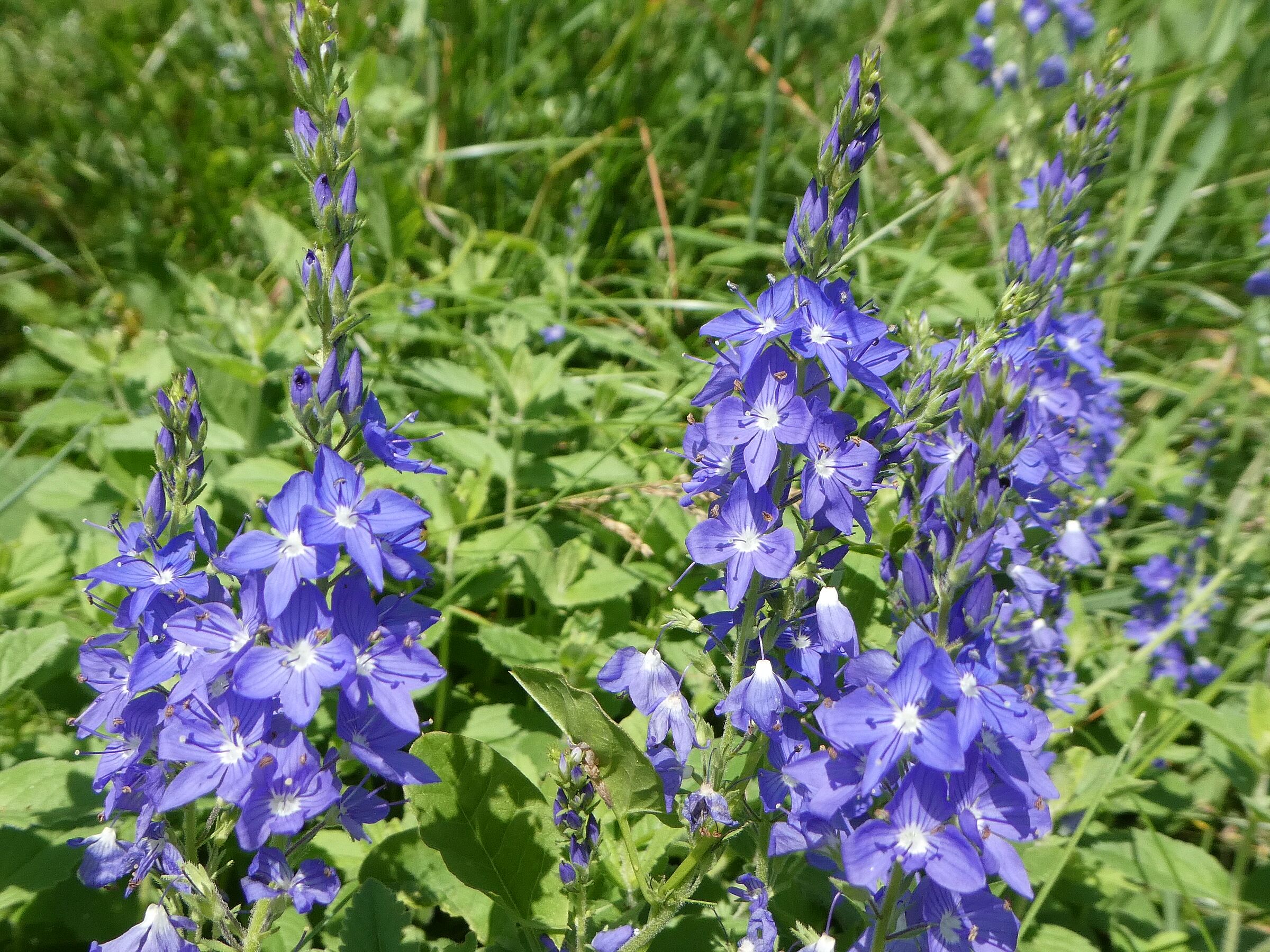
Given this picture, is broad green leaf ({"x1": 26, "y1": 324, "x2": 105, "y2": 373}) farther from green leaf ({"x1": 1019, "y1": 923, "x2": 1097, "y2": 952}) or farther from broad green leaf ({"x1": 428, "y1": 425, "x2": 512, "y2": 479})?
green leaf ({"x1": 1019, "y1": 923, "x2": 1097, "y2": 952})

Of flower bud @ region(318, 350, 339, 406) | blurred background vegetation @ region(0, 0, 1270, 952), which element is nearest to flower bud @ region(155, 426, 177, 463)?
blurred background vegetation @ region(0, 0, 1270, 952)

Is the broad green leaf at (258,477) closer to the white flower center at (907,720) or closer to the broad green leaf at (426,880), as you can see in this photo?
the broad green leaf at (426,880)

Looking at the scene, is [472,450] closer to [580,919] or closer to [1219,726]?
[580,919]

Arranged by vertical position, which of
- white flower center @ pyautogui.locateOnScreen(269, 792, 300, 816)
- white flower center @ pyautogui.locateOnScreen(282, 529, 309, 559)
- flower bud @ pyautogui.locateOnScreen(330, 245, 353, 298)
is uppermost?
flower bud @ pyautogui.locateOnScreen(330, 245, 353, 298)

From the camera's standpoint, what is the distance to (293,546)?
174 centimetres

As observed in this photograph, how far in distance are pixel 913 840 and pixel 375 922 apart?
3.76ft

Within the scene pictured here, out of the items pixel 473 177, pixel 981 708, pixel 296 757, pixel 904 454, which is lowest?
pixel 296 757

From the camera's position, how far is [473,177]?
208 inches

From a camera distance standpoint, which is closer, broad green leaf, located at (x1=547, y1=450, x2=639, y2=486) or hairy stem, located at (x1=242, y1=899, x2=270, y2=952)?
hairy stem, located at (x1=242, y1=899, x2=270, y2=952)

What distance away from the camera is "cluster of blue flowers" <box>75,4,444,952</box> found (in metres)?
1.71

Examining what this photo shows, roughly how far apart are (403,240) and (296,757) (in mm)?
3113

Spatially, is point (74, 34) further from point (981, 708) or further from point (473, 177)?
point (981, 708)

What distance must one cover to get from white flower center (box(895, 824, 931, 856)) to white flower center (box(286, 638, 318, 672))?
106 centimetres

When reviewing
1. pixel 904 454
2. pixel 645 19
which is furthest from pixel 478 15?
Result: pixel 904 454
